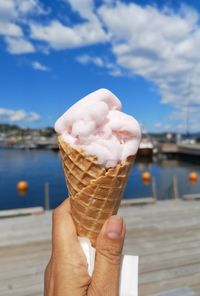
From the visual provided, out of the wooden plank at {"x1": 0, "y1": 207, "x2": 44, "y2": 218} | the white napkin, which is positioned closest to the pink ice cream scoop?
the white napkin

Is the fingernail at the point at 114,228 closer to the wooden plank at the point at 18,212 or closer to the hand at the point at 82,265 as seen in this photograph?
the hand at the point at 82,265

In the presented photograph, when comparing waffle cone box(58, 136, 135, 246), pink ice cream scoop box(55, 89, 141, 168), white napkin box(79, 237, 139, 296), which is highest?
pink ice cream scoop box(55, 89, 141, 168)

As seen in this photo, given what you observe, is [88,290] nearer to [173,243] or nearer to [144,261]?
[144,261]

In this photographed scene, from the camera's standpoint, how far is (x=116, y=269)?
147cm

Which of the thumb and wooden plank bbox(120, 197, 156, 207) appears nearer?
the thumb

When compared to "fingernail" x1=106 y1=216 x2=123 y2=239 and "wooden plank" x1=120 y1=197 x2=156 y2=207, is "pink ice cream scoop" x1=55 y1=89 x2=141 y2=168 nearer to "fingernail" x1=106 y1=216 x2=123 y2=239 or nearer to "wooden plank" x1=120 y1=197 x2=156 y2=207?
"fingernail" x1=106 y1=216 x2=123 y2=239

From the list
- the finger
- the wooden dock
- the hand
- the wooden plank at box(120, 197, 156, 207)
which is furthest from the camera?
the wooden plank at box(120, 197, 156, 207)

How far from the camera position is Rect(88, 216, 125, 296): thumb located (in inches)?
56.0

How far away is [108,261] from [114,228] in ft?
0.51

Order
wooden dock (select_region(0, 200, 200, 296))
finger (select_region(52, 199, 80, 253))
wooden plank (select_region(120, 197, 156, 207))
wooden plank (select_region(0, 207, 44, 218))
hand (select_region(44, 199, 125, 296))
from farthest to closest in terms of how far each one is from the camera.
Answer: wooden plank (select_region(120, 197, 156, 207)) < wooden plank (select_region(0, 207, 44, 218)) < wooden dock (select_region(0, 200, 200, 296)) < finger (select_region(52, 199, 80, 253)) < hand (select_region(44, 199, 125, 296))

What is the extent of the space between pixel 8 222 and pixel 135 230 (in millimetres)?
2630

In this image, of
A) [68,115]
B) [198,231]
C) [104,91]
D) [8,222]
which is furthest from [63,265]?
[8,222]

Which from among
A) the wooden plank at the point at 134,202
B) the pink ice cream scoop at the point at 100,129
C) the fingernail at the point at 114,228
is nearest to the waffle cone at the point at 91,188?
the pink ice cream scoop at the point at 100,129

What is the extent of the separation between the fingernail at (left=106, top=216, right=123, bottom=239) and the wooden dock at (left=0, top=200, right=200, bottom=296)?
2.25 m
